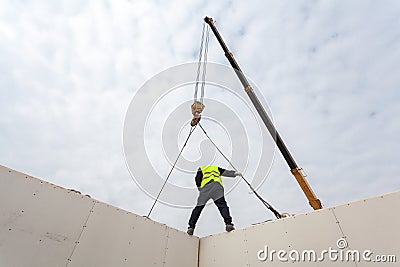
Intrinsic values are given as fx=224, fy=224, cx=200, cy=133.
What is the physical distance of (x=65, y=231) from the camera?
2.64m

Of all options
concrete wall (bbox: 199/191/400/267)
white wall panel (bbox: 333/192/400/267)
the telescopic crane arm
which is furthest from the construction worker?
white wall panel (bbox: 333/192/400/267)

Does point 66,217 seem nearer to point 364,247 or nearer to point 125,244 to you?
point 125,244

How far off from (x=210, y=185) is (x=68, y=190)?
2.51 m

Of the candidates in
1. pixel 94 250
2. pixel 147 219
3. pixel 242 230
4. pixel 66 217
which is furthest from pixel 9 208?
pixel 242 230

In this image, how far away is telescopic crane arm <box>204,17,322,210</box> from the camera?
518cm

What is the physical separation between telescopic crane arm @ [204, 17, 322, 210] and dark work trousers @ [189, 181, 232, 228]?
2.27 meters

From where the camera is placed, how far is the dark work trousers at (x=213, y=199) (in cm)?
413

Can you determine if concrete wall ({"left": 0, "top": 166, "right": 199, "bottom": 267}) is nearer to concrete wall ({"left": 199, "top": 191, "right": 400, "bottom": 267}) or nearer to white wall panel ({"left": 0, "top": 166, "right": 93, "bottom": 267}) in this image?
white wall panel ({"left": 0, "top": 166, "right": 93, "bottom": 267})

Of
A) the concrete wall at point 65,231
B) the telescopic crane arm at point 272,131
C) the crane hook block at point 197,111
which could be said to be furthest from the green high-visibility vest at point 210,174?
the telescopic crane arm at point 272,131

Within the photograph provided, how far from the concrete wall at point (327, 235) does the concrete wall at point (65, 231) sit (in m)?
1.18

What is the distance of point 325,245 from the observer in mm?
2574

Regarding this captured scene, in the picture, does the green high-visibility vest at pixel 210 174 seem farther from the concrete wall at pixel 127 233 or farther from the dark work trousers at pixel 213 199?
the concrete wall at pixel 127 233

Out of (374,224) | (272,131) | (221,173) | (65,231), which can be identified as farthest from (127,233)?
(272,131)

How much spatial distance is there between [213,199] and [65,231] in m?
2.51
